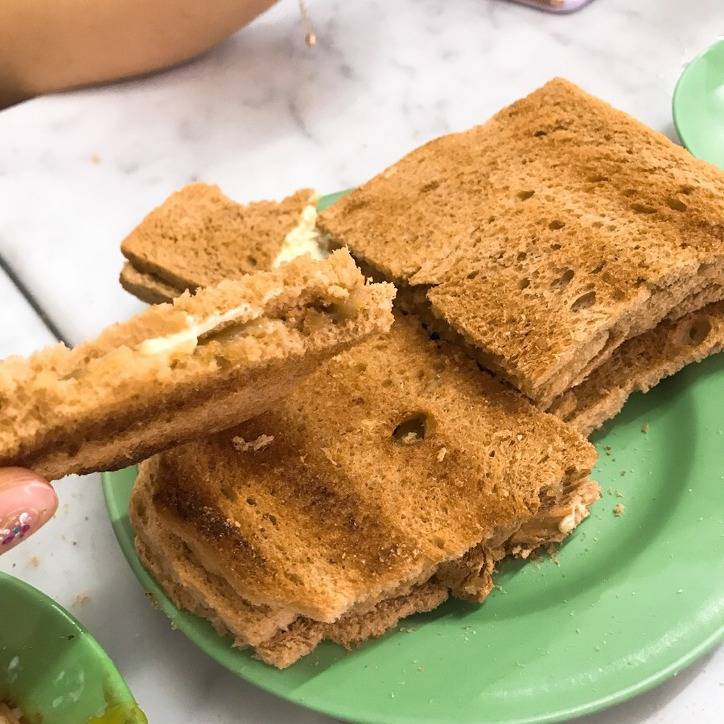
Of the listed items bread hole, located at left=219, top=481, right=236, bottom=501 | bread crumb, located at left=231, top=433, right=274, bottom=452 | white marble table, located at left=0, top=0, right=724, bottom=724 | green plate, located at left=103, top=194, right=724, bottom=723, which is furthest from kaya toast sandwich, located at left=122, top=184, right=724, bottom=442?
bread hole, located at left=219, top=481, right=236, bottom=501

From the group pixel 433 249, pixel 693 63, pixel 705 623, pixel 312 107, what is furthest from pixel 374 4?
pixel 705 623

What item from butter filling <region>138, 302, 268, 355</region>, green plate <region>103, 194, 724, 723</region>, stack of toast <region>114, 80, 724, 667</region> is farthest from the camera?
stack of toast <region>114, 80, 724, 667</region>

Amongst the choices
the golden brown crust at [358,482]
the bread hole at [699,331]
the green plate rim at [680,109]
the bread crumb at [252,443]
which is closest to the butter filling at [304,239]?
the golden brown crust at [358,482]

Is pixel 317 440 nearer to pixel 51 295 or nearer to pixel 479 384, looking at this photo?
pixel 479 384

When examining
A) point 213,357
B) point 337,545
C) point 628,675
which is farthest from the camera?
point 337,545

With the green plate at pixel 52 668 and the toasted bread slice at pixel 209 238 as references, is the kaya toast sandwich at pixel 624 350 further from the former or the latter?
the green plate at pixel 52 668

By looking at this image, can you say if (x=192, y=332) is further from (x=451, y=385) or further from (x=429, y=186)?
(x=429, y=186)

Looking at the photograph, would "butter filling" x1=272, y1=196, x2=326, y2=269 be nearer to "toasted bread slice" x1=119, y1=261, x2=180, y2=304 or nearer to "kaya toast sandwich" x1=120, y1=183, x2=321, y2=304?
"kaya toast sandwich" x1=120, y1=183, x2=321, y2=304

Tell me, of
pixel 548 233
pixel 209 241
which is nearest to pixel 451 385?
pixel 548 233
